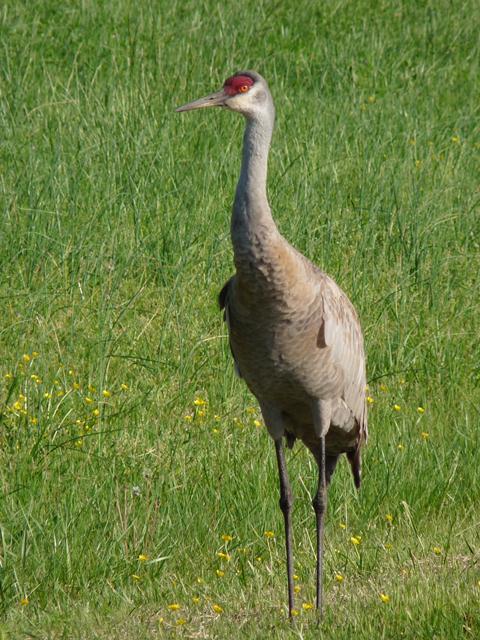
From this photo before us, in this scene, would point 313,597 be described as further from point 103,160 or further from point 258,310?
point 103,160

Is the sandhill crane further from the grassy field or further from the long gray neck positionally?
the grassy field

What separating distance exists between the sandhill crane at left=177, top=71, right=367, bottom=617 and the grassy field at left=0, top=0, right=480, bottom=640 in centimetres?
42

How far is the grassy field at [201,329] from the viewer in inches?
197

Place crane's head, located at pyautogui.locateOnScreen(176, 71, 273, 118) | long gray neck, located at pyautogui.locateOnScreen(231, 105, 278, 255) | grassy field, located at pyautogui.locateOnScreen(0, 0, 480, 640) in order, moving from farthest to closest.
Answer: grassy field, located at pyautogui.locateOnScreen(0, 0, 480, 640) → crane's head, located at pyautogui.locateOnScreen(176, 71, 273, 118) → long gray neck, located at pyautogui.locateOnScreen(231, 105, 278, 255)

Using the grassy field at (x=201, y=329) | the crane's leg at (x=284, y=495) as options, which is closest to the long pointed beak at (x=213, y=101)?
the crane's leg at (x=284, y=495)

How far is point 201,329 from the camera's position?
22.4 feet

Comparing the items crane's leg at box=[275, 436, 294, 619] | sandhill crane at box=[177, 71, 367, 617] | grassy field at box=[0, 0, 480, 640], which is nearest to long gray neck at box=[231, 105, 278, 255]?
sandhill crane at box=[177, 71, 367, 617]

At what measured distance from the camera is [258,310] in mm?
4711

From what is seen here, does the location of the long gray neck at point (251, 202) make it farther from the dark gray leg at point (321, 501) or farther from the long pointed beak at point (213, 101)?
the dark gray leg at point (321, 501)

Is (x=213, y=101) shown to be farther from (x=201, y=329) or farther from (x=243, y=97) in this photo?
(x=201, y=329)

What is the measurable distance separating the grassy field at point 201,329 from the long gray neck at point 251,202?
4.29 feet

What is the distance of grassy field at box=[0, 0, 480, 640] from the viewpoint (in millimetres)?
5000

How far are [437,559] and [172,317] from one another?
7.32ft

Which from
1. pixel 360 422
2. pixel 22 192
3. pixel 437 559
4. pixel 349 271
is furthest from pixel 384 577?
pixel 22 192
